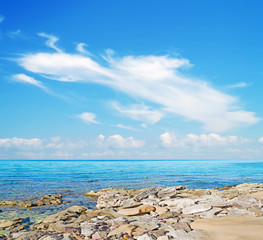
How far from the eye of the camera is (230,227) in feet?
30.1

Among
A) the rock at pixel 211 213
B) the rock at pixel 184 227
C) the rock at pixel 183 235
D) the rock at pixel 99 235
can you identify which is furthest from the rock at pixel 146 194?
the rock at pixel 183 235

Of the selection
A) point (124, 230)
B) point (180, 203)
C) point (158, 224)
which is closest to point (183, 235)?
point (158, 224)

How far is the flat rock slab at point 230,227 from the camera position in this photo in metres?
8.20

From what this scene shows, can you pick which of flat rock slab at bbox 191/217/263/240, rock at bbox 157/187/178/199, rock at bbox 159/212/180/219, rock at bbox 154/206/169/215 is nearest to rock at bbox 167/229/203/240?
flat rock slab at bbox 191/217/263/240

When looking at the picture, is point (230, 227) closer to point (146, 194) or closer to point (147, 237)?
point (147, 237)

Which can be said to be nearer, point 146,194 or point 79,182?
point 146,194

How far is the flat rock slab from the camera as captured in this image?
8.20 meters

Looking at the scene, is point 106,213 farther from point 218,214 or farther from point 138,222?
point 218,214

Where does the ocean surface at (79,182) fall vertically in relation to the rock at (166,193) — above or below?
below

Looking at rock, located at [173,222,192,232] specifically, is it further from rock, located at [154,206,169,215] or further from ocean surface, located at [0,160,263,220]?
ocean surface, located at [0,160,263,220]

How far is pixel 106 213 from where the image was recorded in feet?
42.5

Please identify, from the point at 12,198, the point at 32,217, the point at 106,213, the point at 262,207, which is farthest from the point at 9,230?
the point at 262,207

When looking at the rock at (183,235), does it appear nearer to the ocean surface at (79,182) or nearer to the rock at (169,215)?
the rock at (169,215)

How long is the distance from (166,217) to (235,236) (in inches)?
130
